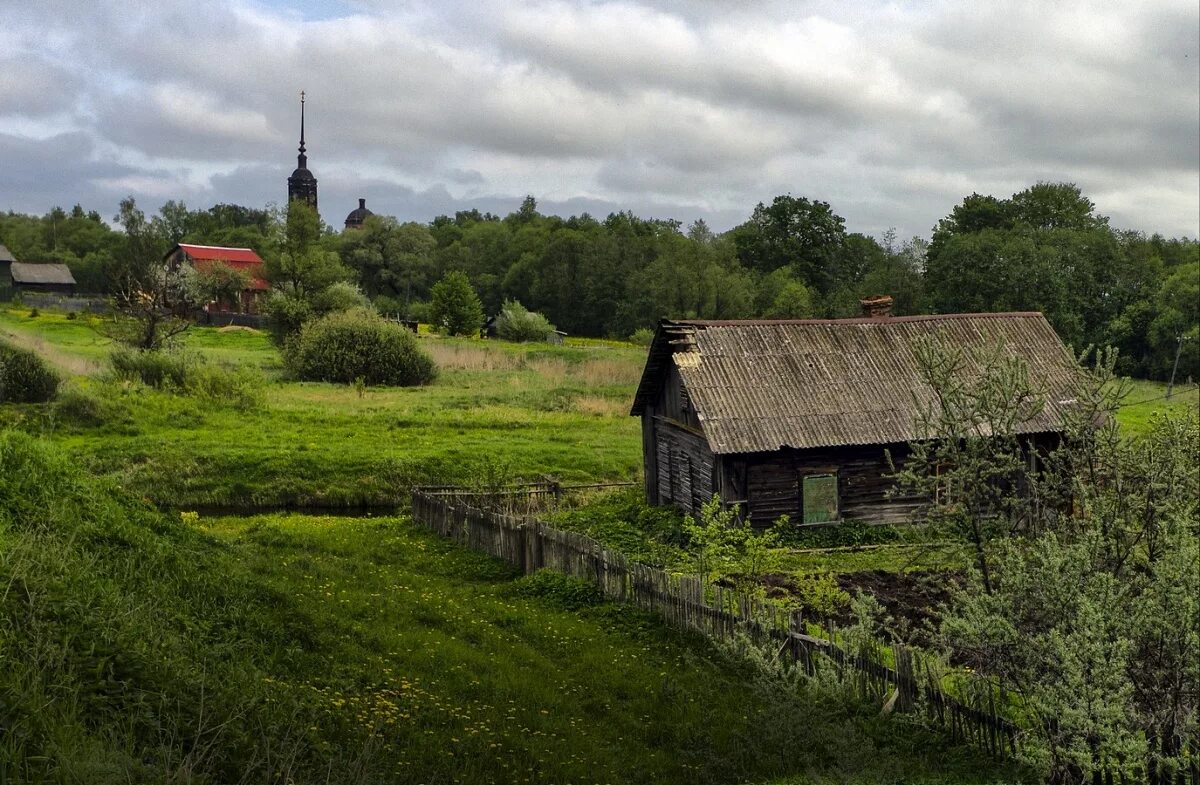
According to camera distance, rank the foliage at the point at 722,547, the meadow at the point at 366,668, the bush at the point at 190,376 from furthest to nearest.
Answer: the bush at the point at 190,376 < the foliage at the point at 722,547 < the meadow at the point at 366,668

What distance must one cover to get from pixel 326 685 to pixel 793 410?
14573 mm

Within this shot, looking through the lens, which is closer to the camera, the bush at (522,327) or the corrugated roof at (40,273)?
the bush at (522,327)

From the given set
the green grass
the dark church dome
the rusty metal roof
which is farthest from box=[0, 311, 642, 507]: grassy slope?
the dark church dome

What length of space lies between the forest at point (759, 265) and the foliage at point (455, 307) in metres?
7.03

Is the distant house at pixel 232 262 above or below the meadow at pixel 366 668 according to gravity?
above

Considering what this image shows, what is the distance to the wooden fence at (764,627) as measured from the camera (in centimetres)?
1077

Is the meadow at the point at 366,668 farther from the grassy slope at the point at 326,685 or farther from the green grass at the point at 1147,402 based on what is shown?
the green grass at the point at 1147,402

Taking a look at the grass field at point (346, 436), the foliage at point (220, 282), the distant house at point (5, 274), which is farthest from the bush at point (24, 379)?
the distant house at point (5, 274)

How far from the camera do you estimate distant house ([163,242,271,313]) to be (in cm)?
8412

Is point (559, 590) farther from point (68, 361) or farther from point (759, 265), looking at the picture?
point (759, 265)

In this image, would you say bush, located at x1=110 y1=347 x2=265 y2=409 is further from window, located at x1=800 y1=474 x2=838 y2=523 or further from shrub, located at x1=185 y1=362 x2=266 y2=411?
window, located at x1=800 y1=474 x2=838 y2=523

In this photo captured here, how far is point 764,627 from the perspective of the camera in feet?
43.3

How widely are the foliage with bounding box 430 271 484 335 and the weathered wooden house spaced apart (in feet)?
159

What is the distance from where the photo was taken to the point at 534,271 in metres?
96.6
